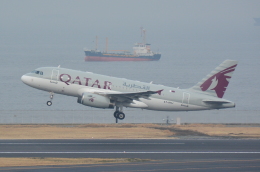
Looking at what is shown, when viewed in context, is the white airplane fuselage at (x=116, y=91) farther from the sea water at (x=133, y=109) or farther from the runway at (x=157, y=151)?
the runway at (x=157, y=151)

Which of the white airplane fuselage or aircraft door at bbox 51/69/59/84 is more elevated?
aircraft door at bbox 51/69/59/84

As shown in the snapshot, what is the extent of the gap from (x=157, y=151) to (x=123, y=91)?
60.4ft

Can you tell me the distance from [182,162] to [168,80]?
333 ft

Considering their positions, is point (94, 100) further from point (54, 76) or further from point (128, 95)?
point (54, 76)

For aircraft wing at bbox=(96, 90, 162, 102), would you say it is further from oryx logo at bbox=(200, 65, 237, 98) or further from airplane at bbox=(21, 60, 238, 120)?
oryx logo at bbox=(200, 65, 237, 98)

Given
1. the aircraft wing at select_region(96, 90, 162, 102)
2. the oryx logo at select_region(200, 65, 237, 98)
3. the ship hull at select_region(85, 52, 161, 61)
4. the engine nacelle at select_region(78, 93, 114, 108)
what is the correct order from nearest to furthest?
the engine nacelle at select_region(78, 93, 114, 108)
the aircraft wing at select_region(96, 90, 162, 102)
the oryx logo at select_region(200, 65, 237, 98)
the ship hull at select_region(85, 52, 161, 61)

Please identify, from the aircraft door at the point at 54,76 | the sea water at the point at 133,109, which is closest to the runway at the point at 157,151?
the aircraft door at the point at 54,76

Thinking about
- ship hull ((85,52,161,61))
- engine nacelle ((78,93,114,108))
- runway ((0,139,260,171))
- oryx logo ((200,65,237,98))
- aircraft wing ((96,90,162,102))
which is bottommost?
runway ((0,139,260,171))

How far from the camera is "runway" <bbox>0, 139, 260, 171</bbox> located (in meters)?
27.2

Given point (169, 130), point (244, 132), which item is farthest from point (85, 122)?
point (244, 132)

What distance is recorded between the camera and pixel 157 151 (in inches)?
1307

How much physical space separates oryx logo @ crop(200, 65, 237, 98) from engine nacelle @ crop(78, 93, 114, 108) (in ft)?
34.7

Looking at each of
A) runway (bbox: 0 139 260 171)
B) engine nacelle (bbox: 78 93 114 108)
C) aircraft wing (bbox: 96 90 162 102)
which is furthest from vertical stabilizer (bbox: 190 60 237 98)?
runway (bbox: 0 139 260 171)

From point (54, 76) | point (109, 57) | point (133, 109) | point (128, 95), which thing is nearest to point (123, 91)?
point (128, 95)
